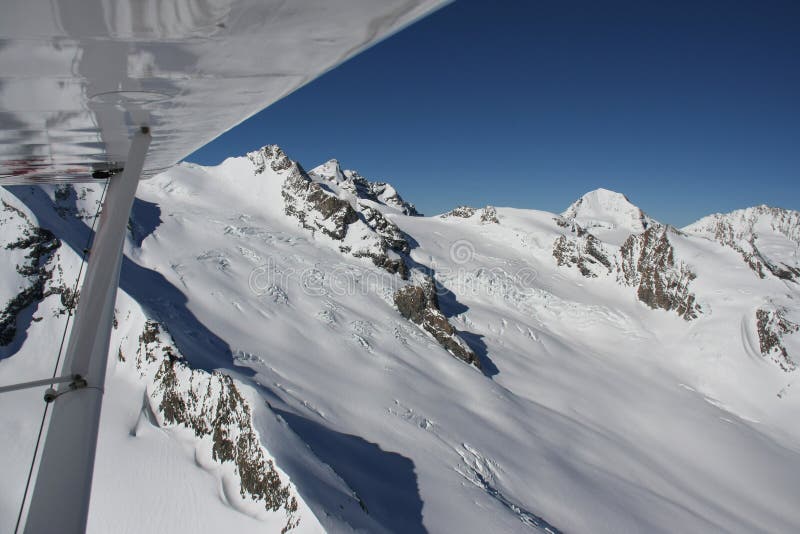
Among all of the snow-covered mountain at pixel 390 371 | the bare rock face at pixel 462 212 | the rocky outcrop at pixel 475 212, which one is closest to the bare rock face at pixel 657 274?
the snow-covered mountain at pixel 390 371

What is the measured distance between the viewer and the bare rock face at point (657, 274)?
57000mm

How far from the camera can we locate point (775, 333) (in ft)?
160

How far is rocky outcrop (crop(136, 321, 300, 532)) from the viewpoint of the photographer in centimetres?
1241

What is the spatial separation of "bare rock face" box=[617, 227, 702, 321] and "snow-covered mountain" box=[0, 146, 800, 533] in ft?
1.16

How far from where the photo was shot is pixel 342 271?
41.0 meters

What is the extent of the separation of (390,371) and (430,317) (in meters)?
10.4

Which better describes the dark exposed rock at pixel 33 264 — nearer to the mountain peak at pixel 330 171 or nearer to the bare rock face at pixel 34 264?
the bare rock face at pixel 34 264

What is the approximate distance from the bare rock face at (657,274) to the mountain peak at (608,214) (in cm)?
3478

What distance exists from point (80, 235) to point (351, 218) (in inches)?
973

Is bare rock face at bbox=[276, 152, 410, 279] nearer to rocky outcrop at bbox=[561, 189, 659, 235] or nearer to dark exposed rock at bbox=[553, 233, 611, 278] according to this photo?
dark exposed rock at bbox=[553, 233, 611, 278]

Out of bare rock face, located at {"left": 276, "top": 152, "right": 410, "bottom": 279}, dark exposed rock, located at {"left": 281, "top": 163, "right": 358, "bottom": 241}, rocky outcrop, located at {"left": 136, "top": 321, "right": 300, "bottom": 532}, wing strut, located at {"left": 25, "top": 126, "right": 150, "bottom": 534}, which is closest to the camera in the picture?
wing strut, located at {"left": 25, "top": 126, "right": 150, "bottom": 534}

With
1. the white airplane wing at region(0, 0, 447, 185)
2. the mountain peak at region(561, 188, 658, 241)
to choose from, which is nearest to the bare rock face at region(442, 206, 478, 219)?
the mountain peak at region(561, 188, 658, 241)

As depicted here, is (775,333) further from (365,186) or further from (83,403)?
(365,186)

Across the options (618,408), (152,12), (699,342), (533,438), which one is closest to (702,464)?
(618,408)
